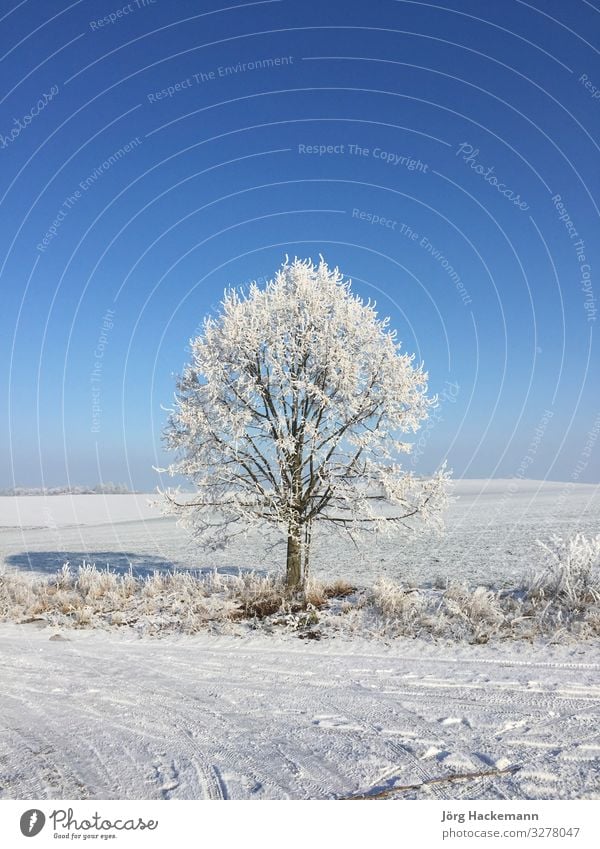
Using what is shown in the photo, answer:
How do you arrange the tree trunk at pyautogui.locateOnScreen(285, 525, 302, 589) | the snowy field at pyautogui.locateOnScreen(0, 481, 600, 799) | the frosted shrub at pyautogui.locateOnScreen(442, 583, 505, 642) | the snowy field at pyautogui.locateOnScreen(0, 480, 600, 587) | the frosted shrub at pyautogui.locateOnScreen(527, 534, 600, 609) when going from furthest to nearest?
the snowy field at pyautogui.locateOnScreen(0, 480, 600, 587)
the tree trunk at pyautogui.locateOnScreen(285, 525, 302, 589)
the frosted shrub at pyautogui.locateOnScreen(527, 534, 600, 609)
the frosted shrub at pyautogui.locateOnScreen(442, 583, 505, 642)
the snowy field at pyautogui.locateOnScreen(0, 481, 600, 799)

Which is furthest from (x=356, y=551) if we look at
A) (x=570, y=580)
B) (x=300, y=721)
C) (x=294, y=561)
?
(x=300, y=721)

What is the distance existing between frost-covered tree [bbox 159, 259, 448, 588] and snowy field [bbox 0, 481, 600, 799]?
3947mm

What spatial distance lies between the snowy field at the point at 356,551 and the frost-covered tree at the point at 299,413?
137 centimetres

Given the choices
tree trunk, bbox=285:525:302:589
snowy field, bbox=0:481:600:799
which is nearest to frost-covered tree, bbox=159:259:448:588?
tree trunk, bbox=285:525:302:589

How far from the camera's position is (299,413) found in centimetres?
1321

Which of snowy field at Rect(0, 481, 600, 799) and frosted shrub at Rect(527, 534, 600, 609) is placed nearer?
snowy field at Rect(0, 481, 600, 799)

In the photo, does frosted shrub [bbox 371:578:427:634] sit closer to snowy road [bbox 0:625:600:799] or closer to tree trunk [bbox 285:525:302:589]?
snowy road [bbox 0:625:600:799]

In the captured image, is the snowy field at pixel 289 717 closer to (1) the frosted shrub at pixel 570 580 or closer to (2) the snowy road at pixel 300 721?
(2) the snowy road at pixel 300 721

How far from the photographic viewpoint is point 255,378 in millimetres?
12883

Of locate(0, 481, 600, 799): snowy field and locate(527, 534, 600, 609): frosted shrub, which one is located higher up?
locate(527, 534, 600, 609): frosted shrub

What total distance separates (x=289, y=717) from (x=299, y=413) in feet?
26.3

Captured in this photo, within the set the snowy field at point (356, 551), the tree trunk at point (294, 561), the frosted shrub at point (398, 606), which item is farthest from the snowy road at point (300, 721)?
the snowy field at point (356, 551)

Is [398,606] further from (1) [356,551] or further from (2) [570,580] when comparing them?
(1) [356,551]

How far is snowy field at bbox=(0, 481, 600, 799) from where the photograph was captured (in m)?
4.33
